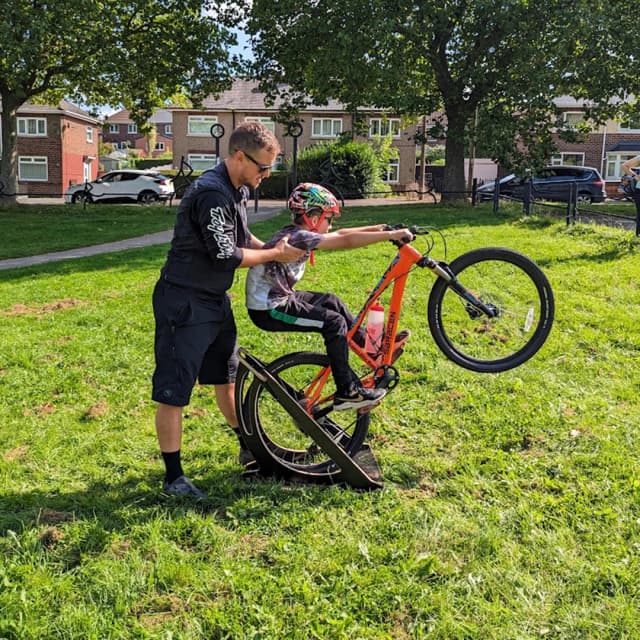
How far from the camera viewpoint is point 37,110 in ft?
139

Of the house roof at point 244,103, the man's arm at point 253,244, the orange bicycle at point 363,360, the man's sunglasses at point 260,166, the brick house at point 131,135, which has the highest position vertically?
the brick house at point 131,135

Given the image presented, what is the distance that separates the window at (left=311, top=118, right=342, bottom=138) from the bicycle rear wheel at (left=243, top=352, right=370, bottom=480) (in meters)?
41.7

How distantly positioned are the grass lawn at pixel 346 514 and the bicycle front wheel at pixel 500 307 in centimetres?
38

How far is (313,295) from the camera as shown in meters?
3.77

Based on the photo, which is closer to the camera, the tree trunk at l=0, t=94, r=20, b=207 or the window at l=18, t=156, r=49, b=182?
the tree trunk at l=0, t=94, r=20, b=207

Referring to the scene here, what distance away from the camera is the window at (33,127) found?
42.5 metres

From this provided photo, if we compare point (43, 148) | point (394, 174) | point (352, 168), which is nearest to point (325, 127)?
point (394, 174)

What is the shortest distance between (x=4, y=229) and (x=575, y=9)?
16.2m

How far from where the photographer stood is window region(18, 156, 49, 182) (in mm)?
42656

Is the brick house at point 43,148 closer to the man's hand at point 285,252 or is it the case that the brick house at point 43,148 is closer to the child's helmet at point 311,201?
the child's helmet at point 311,201

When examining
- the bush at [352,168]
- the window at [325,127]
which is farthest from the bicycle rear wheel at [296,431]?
the window at [325,127]

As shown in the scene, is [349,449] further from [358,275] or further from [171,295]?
[358,275]

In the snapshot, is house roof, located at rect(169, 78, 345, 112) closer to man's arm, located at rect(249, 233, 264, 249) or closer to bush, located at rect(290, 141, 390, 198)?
bush, located at rect(290, 141, 390, 198)

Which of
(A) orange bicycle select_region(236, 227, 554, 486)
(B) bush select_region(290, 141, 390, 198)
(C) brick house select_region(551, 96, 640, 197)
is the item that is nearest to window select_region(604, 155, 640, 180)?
(C) brick house select_region(551, 96, 640, 197)
